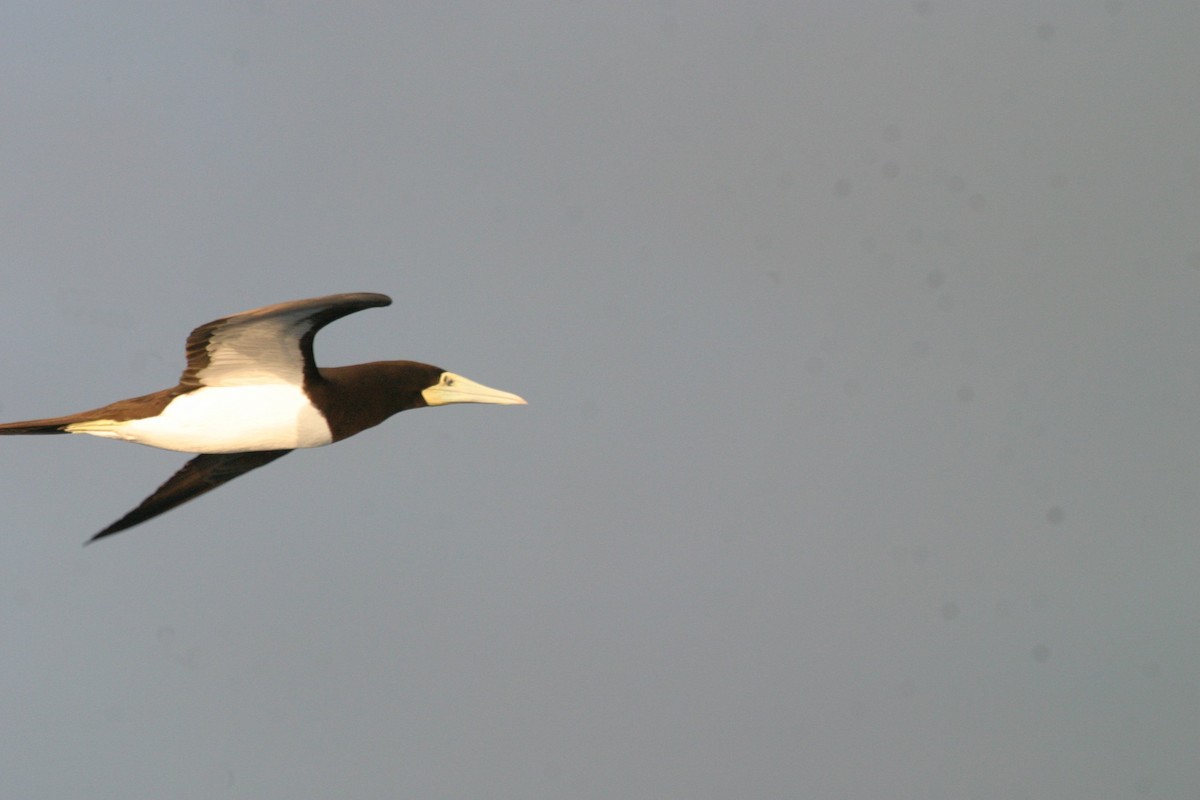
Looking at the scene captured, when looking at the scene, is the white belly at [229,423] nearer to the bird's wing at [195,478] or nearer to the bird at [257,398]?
the bird at [257,398]

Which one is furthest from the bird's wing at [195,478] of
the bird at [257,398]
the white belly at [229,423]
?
the white belly at [229,423]

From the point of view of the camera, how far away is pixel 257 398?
11.0 meters

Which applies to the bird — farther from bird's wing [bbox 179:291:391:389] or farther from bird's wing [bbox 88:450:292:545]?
bird's wing [bbox 88:450:292:545]

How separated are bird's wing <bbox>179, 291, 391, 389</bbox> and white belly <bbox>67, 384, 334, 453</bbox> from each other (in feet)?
0.27

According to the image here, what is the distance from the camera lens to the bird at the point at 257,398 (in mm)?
10602

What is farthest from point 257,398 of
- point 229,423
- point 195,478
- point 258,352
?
point 195,478

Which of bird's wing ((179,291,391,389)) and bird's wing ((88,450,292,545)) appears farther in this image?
bird's wing ((88,450,292,545))

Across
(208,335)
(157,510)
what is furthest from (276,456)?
(208,335)

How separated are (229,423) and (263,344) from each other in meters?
0.56

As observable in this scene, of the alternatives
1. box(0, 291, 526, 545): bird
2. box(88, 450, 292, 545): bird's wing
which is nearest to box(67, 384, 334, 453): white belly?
box(0, 291, 526, 545): bird

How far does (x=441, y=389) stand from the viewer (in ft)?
38.2

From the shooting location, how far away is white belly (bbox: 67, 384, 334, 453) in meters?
10.8

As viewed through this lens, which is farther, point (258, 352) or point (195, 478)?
point (195, 478)

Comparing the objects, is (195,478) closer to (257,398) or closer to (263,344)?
(257,398)
